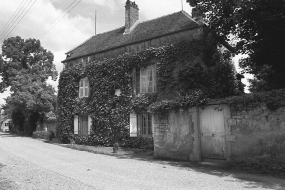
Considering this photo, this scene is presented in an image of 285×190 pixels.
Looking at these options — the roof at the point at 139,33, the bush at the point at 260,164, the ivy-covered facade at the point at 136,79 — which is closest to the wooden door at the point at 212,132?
the ivy-covered facade at the point at 136,79

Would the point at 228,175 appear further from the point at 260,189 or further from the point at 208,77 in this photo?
the point at 208,77

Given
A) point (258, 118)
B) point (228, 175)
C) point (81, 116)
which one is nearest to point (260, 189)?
point (228, 175)

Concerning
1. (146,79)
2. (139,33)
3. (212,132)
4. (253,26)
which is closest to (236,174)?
(212,132)

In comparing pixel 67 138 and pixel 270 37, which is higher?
pixel 270 37

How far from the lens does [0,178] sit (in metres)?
7.14

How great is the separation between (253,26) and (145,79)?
707 cm

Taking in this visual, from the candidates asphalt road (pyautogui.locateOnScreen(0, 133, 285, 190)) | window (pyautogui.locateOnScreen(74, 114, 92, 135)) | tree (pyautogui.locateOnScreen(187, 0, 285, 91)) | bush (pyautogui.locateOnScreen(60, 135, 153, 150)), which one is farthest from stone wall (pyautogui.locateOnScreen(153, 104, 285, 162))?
window (pyautogui.locateOnScreen(74, 114, 92, 135))

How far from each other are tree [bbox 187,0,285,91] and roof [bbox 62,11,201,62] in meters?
2.10

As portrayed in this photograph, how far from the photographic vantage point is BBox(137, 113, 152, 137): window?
14.6m

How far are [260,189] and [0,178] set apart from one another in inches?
291

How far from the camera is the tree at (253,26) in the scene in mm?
8844

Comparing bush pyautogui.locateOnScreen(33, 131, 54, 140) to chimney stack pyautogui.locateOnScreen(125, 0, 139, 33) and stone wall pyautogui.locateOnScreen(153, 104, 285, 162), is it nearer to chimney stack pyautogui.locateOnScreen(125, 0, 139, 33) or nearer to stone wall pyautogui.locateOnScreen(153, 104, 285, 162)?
chimney stack pyautogui.locateOnScreen(125, 0, 139, 33)

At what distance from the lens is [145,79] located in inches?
600

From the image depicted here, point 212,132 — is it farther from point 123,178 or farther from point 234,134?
point 123,178
